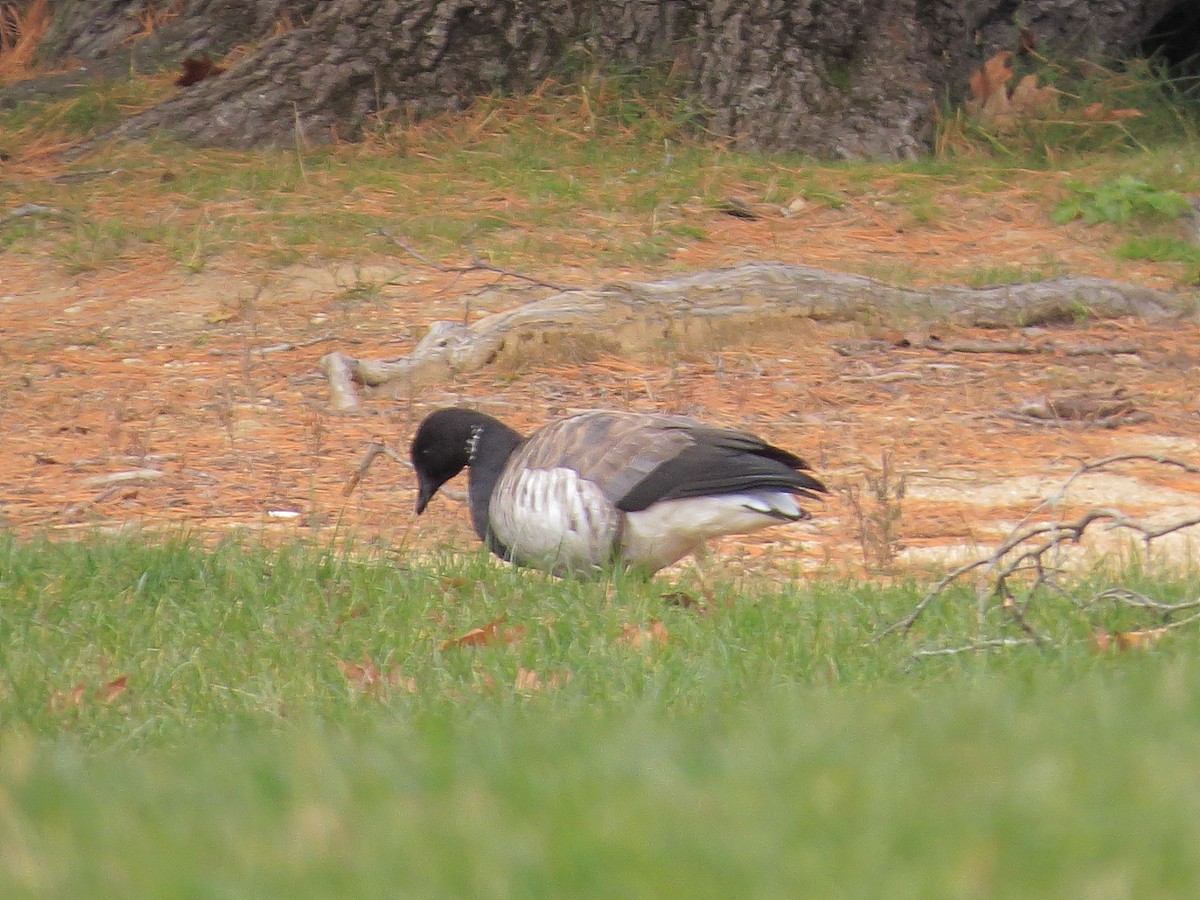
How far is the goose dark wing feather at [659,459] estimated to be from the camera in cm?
535

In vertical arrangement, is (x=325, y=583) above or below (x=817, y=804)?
below

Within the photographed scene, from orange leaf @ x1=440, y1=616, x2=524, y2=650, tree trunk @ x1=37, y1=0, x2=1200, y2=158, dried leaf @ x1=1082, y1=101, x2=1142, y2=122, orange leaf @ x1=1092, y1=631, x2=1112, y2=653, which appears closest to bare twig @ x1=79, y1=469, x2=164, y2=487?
orange leaf @ x1=440, y1=616, x2=524, y2=650

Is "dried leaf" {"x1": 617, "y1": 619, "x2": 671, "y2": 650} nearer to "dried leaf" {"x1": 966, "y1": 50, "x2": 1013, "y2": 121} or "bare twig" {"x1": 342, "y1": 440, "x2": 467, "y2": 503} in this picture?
"bare twig" {"x1": 342, "y1": 440, "x2": 467, "y2": 503}

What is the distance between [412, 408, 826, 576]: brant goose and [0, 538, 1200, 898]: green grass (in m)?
0.53

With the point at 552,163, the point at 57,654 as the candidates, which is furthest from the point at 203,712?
the point at 552,163

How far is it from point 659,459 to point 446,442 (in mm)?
1027

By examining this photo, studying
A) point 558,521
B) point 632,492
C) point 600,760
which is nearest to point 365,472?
point 558,521

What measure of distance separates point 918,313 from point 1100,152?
13.9 ft

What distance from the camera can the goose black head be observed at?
239 inches

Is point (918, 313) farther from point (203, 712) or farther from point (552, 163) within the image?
point (203, 712)

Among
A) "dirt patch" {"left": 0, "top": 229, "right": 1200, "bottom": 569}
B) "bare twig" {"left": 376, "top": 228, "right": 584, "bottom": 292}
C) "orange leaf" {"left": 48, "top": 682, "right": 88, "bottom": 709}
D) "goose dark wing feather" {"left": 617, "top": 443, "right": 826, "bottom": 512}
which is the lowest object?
"dirt patch" {"left": 0, "top": 229, "right": 1200, "bottom": 569}

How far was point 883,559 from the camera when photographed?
225 inches

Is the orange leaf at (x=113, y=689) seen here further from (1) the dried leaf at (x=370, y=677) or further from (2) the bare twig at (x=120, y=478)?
(2) the bare twig at (x=120, y=478)

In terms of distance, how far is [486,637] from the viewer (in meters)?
4.75
